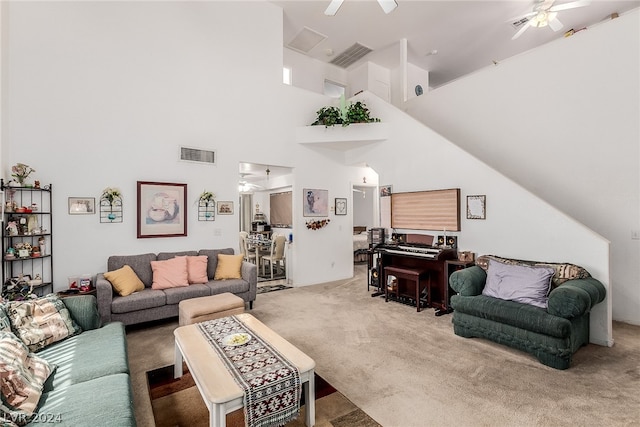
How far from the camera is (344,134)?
5891 millimetres

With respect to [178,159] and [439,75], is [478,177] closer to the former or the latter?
[178,159]

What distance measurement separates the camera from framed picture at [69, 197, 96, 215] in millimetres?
4012

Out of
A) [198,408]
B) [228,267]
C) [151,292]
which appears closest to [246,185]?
[228,267]

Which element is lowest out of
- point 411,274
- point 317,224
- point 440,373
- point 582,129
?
point 440,373

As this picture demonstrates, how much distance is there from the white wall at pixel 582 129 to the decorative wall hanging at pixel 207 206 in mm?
4248

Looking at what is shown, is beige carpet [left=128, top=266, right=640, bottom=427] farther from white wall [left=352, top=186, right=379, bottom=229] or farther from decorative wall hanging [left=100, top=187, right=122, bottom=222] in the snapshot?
white wall [left=352, top=186, right=379, bottom=229]

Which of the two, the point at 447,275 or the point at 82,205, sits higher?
the point at 82,205

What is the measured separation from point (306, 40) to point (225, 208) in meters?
4.37

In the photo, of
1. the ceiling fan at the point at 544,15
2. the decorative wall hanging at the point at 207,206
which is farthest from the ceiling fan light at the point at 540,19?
the decorative wall hanging at the point at 207,206

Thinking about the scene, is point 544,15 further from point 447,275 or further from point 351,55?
point 447,275

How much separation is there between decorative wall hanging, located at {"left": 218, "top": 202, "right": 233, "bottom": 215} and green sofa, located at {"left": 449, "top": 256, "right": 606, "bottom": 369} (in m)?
3.61

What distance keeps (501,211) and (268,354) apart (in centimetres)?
362

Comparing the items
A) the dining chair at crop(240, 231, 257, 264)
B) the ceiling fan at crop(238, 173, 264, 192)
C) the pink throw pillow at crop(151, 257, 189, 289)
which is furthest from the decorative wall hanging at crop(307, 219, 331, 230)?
the ceiling fan at crop(238, 173, 264, 192)

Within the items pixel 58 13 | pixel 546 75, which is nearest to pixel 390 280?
pixel 546 75
